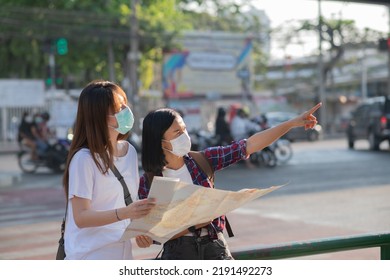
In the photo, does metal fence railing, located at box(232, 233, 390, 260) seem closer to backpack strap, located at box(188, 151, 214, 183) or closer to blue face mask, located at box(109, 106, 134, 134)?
backpack strap, located at box(188, 151, 214, 183)

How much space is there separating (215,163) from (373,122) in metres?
19.4

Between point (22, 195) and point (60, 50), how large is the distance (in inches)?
548

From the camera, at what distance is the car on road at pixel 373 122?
816 inches

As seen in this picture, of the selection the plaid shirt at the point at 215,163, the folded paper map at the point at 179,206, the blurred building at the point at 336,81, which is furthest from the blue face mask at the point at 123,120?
the blurred building at the point at 336,81

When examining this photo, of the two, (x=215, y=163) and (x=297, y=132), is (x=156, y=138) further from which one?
(x=297, y=132)

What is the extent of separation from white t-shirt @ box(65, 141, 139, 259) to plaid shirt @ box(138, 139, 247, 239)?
3.8 inches

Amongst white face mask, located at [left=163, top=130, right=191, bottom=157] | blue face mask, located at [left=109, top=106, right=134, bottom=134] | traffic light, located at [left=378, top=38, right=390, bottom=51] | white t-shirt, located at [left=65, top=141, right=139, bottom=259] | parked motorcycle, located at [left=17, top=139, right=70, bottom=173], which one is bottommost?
parked motorcycle, located at [left=17, top=139, right=70, bottom=173]

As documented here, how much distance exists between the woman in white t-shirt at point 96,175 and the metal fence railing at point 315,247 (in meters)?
0.55

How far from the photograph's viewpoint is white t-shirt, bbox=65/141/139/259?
246 cm

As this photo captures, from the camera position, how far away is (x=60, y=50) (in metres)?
25.6

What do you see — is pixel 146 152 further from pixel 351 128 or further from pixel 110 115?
pixel 351 128

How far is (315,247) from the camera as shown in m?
2.91

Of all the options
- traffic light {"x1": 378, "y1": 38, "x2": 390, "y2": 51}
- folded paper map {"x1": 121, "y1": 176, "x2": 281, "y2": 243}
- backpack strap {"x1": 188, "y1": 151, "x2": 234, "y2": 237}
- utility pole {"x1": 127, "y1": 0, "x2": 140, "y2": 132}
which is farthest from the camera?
utility pole {"x1": 127, "y1": 0, "x2": 140, "y2": 132}

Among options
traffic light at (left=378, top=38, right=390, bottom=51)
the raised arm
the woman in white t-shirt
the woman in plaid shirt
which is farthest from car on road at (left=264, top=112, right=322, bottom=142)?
the woman in white t-shirt
